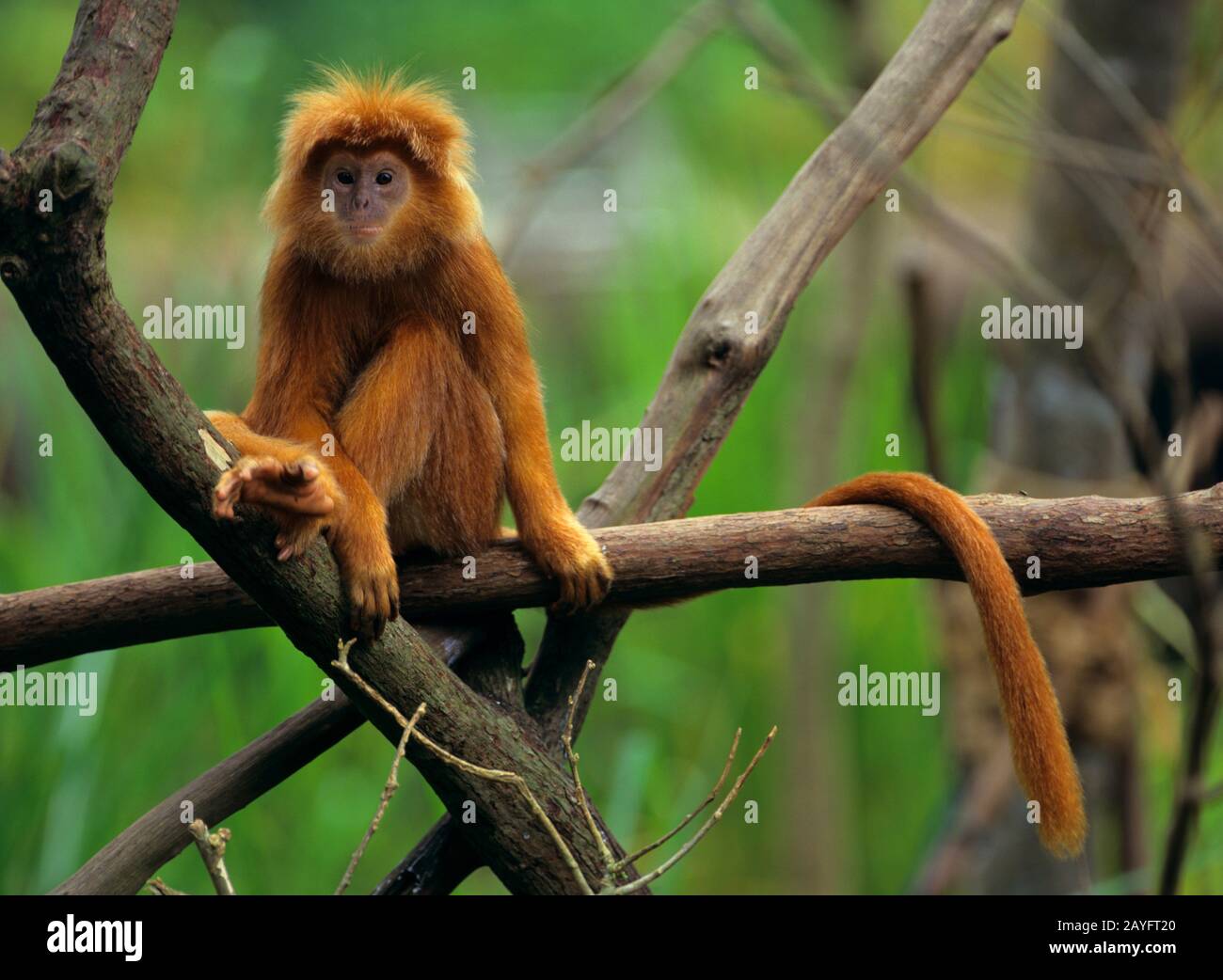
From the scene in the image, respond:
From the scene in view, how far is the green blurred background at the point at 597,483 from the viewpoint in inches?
121

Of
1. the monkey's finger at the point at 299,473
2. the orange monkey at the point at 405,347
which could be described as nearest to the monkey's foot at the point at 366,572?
the orange monkey at the point at 405,347

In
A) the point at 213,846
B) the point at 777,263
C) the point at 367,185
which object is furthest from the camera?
the point at 777,263

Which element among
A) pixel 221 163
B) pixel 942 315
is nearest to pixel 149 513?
pixel 221 163

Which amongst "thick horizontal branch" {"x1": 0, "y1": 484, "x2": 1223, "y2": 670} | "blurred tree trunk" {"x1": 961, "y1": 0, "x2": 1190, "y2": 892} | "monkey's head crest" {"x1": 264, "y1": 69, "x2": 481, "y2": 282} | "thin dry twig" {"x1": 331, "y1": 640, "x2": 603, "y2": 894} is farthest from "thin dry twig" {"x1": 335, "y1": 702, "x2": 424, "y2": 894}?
"blurred tree trunk" {"x1": 961, "y1": 0, "x2": 1190, "y2": 892}

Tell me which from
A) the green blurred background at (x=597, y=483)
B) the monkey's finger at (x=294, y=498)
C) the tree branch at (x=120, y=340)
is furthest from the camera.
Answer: the green blurred background at (x=597, y=483)

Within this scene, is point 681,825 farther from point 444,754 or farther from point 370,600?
point 370,600

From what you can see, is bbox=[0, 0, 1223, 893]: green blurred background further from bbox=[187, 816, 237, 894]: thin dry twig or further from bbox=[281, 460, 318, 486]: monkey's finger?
bbox=[187, 816, 237, 894]: thin dry twig

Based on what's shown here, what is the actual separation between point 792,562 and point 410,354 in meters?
0.68

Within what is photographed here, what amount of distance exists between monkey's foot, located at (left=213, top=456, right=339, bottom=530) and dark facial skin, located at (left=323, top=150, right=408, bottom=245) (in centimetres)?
62

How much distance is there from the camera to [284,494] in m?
1.44

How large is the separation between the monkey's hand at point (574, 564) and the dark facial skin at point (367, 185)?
57 cm

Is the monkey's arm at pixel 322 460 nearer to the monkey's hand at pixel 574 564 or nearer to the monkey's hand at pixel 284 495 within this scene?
the monkey's hand at pixel 284 495

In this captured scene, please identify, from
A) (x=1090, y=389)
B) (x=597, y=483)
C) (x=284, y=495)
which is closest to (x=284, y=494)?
(x=284, y=495)
